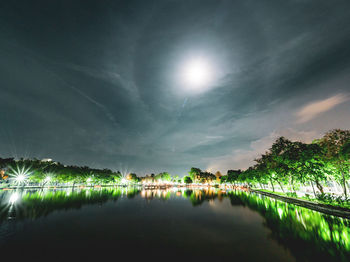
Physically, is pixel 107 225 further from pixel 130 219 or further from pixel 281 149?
pixel 281 149

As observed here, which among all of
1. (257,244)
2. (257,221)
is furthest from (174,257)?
(257,221)

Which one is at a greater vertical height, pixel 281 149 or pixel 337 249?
pixel 281 149

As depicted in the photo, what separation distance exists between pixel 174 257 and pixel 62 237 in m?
9.60

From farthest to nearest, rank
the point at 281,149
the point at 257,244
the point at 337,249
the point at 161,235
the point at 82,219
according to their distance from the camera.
Answer: the point at 281,149 → the point at 82,219 → the point at 161,235 → the point at 257,244 → the point at 337,249

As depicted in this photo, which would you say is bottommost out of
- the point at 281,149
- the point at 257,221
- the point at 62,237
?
the point at 257,221

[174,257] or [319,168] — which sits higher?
[319,168]

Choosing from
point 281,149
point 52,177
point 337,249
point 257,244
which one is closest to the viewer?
point 337,249

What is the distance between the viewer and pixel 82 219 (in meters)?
17.7

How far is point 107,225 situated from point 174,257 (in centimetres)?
989

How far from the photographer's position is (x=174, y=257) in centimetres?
930

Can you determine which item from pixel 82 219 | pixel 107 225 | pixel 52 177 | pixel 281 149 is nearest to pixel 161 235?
pixel 107 225

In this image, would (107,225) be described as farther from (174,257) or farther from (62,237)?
(174,257)

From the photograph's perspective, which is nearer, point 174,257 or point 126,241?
point 174,257

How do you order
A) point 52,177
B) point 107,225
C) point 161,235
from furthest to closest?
point 52,177 → point 107,225 → point 161,235
